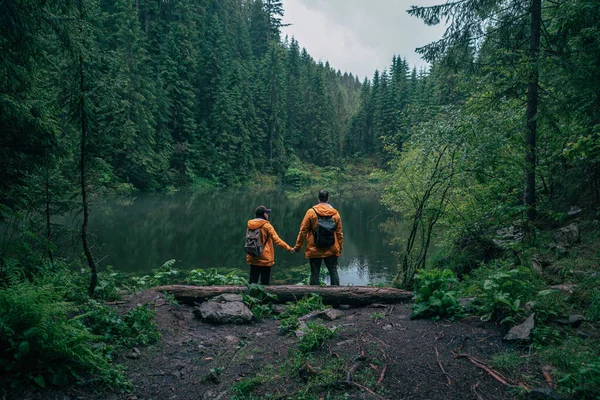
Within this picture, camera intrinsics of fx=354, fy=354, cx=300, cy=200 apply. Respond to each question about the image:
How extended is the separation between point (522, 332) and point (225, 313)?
147 inches

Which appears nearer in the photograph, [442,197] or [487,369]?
[487,369]

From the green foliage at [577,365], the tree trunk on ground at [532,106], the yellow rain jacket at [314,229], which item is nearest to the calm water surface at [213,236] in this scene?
the yellow rain jacket at [314,229]

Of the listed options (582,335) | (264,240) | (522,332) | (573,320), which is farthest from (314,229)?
(582,335)

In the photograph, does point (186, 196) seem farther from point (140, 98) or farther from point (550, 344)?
point (550, 344)

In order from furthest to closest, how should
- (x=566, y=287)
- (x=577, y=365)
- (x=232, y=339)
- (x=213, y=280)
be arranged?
(x=213, y=280) → (x=232, y=339) → (x=566, y=287) → (x=577, y=365)

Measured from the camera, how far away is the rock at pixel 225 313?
5156 millimetres

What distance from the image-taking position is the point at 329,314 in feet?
16.3

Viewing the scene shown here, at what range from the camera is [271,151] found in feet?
162

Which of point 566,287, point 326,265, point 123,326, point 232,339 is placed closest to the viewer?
point 566,287

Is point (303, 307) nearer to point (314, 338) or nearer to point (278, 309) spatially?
point (278, 309)

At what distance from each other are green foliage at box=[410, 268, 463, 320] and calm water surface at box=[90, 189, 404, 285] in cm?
238

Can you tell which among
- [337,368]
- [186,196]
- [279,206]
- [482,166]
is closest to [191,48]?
[186,196]

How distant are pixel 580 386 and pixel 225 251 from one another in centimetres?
1312

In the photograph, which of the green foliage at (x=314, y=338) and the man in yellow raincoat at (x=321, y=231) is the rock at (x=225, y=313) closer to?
the man in yellow raincoat at (x=321, y=231)
